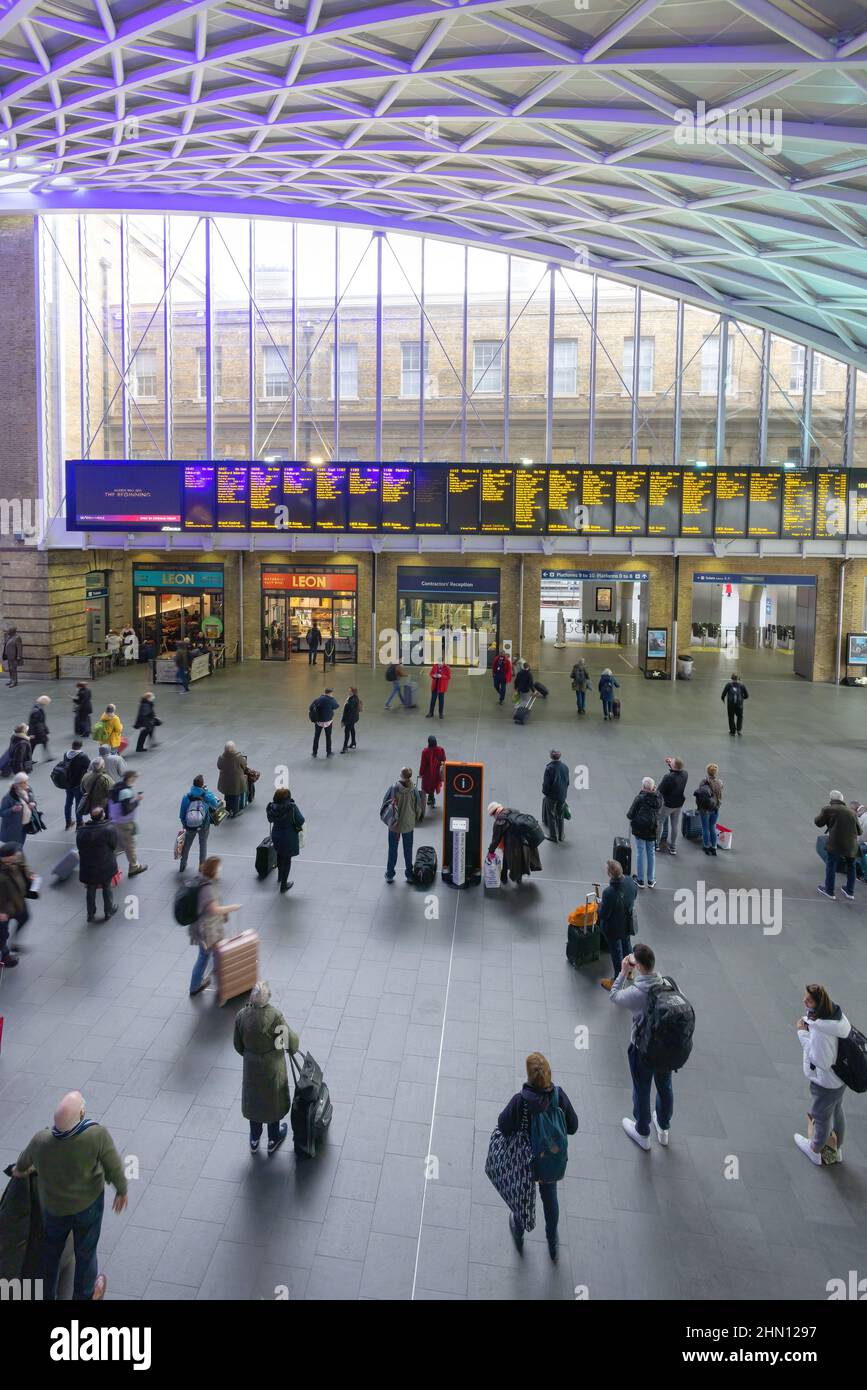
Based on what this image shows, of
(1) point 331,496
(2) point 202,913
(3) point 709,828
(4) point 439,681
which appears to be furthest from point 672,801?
(1) point 331,496

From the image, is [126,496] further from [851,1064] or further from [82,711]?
[851,1064]

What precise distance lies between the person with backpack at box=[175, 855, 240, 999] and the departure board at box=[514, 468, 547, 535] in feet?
60.0

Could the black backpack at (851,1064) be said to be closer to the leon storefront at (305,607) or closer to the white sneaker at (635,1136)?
the white sneaker at (635,1136)

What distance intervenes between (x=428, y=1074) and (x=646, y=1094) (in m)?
1.76

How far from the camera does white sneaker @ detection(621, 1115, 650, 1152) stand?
6.30 m

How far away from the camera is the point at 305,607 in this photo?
30.9 m

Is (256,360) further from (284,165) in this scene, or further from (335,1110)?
(335,1110)

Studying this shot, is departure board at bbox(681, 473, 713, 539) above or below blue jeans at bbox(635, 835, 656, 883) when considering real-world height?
above

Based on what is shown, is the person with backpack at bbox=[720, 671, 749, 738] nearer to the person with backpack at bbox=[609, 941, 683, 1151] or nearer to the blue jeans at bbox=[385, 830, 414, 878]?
the blue jeans at bbox=[385, 830, 414, 878]

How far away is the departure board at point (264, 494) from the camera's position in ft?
84.2

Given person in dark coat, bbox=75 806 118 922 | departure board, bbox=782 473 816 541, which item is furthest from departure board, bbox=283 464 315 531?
person in dark coat, bbox=75 806 118 922

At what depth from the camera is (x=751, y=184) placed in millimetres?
16328

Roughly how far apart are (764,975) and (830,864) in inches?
102

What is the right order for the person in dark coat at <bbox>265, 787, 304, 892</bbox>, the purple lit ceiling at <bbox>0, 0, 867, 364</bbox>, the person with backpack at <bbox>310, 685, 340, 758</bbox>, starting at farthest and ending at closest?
the person with backpack at <bbox>310, 685, 340, 758</bbox>, the purple lit ceiling at <bbox>0, 0, 867, 364</bbox>, the person in dark coat at <bbox>265, 787, 304, 892</bbox>
